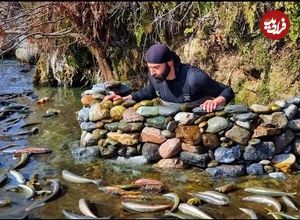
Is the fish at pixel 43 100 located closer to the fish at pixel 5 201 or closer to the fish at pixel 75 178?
the fish at pixel 75 178

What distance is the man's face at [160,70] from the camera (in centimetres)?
799

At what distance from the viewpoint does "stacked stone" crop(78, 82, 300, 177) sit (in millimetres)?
7660

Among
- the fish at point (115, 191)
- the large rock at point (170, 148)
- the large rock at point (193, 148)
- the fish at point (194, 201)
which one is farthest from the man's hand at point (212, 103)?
the fish at point (115, 191)

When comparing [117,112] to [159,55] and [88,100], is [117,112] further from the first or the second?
[159,55]

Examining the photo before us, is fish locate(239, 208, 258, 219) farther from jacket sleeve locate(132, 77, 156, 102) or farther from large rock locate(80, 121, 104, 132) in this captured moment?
large rock locate(80, 121, 104, 132)

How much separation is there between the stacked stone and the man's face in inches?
20.0

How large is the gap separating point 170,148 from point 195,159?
0.44 metres

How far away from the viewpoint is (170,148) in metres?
7.94

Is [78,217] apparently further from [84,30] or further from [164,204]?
[84,30]

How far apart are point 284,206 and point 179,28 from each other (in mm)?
6321

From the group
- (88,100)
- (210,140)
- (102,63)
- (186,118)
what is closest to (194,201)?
(210,140)

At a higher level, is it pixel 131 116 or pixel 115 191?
pixel 131 116

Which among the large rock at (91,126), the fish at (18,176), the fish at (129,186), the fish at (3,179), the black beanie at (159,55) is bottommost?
the fish at (3,179)

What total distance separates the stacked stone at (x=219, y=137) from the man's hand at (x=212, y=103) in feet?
0.29
